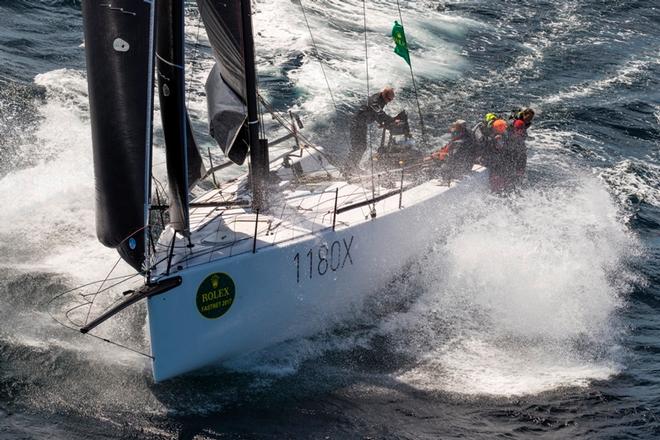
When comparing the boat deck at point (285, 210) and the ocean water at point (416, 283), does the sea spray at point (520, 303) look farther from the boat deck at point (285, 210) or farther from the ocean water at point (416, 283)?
the boat deck at point (285, 210)

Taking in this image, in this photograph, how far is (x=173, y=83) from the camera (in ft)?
24.6

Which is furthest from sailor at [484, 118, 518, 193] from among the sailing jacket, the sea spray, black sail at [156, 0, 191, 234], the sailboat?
black sail at [156, 0, 191, 234]

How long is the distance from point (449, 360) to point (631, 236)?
4.59 metres

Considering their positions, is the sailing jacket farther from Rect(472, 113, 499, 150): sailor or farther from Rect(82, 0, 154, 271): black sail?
Rect(82, 0, 154, 271): black sail

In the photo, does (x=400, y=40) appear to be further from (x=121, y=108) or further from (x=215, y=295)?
(x=121, y=108)

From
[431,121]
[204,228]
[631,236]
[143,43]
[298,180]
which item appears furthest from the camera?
[431,121]

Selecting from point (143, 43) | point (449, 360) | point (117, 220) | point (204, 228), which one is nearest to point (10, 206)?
point (204, 228)

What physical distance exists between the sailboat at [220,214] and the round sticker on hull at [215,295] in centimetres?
1

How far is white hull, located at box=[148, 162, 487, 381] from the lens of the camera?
777 centimetres

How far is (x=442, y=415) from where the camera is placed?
7.84 m

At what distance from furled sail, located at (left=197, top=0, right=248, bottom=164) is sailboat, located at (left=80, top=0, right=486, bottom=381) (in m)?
0.01

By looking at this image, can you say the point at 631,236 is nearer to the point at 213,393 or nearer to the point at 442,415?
the point at 442,415

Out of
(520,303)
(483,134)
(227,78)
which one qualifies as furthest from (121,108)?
(483,134)

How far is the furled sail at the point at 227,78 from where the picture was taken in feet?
26.9
